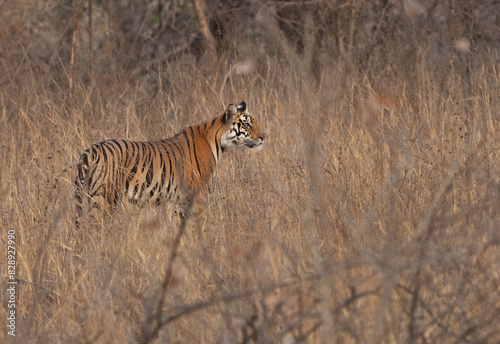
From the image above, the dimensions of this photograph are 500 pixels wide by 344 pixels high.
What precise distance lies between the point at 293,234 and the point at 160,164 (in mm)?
1492

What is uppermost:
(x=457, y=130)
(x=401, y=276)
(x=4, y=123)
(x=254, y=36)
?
(x=254, y=36)

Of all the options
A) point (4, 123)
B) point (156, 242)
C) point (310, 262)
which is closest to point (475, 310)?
point (310, 262)

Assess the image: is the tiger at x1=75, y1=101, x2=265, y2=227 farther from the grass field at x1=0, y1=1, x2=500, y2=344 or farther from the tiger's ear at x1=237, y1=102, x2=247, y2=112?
the grass field at x1=0, y1=1, x2=500, y2=344

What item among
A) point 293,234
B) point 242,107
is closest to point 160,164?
point 242,107

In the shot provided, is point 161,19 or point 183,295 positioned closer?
point 183,295

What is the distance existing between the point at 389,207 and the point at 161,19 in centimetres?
596

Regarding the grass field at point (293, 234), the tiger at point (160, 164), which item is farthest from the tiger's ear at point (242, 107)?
the grass field at point (293, 234)

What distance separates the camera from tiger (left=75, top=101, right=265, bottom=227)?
4.07 meters

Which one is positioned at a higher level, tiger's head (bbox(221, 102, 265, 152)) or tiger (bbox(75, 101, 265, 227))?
tiger's head (bbox(221, 102, 265, 152))

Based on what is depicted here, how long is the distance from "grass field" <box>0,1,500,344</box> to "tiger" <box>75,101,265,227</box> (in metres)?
0.13

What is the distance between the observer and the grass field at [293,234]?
228 cm

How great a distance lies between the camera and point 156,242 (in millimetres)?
3344

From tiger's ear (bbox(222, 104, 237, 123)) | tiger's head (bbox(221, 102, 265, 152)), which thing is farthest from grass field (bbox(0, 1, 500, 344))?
tiger's ear (bbox(222, 104, 237, 123))

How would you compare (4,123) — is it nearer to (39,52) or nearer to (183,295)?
(39,52)
